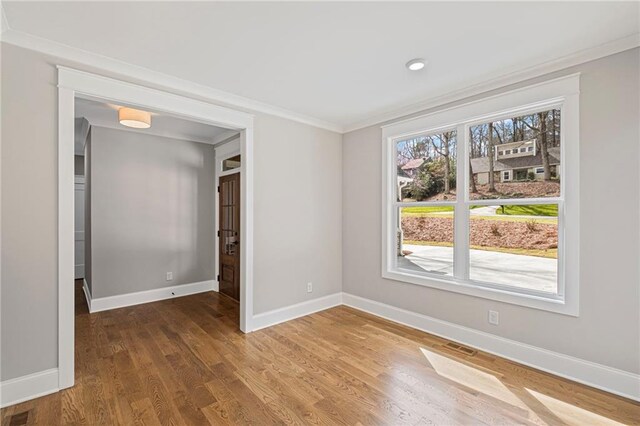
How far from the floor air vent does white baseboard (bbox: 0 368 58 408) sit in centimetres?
345

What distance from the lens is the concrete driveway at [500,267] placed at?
2.66 m

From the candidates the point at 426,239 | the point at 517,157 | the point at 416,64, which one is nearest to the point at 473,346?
the point at 426,239

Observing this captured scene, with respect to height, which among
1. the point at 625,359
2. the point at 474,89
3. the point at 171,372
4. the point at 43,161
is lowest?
the point at 171,372

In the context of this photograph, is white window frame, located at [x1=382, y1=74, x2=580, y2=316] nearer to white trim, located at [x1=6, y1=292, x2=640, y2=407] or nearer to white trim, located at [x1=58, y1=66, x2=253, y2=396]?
white trim, located at [x1=6, y1=292, x2=640, y2=407]

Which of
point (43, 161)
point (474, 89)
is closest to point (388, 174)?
point (474, 89)

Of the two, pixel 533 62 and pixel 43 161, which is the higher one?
pixel 533 62

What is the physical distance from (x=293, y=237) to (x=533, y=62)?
3.06 metres

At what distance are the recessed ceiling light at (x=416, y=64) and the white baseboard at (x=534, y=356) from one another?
2625 millimetres

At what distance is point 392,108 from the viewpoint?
3.66m

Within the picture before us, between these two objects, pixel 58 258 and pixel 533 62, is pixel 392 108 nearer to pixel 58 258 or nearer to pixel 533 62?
pixel 533 62

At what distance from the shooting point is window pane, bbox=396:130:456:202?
3.37m

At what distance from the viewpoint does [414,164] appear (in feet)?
12.2

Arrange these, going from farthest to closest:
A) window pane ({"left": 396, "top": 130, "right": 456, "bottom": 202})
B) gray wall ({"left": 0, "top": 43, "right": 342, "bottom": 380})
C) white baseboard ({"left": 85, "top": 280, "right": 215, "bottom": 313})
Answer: white baseboard ({"left": 85, "top": 280, "right": 215, "bottom": 313}), window pane ({"left": 396, "top": 130, "right": 456, "bottom": 202}), gray wall ({"left": 0, "top": 43, "right": 342, "bottom": 380})

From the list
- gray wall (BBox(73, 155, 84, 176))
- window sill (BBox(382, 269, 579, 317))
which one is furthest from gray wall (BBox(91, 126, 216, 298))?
window sill (BBox(382, 269, 579, 317))
